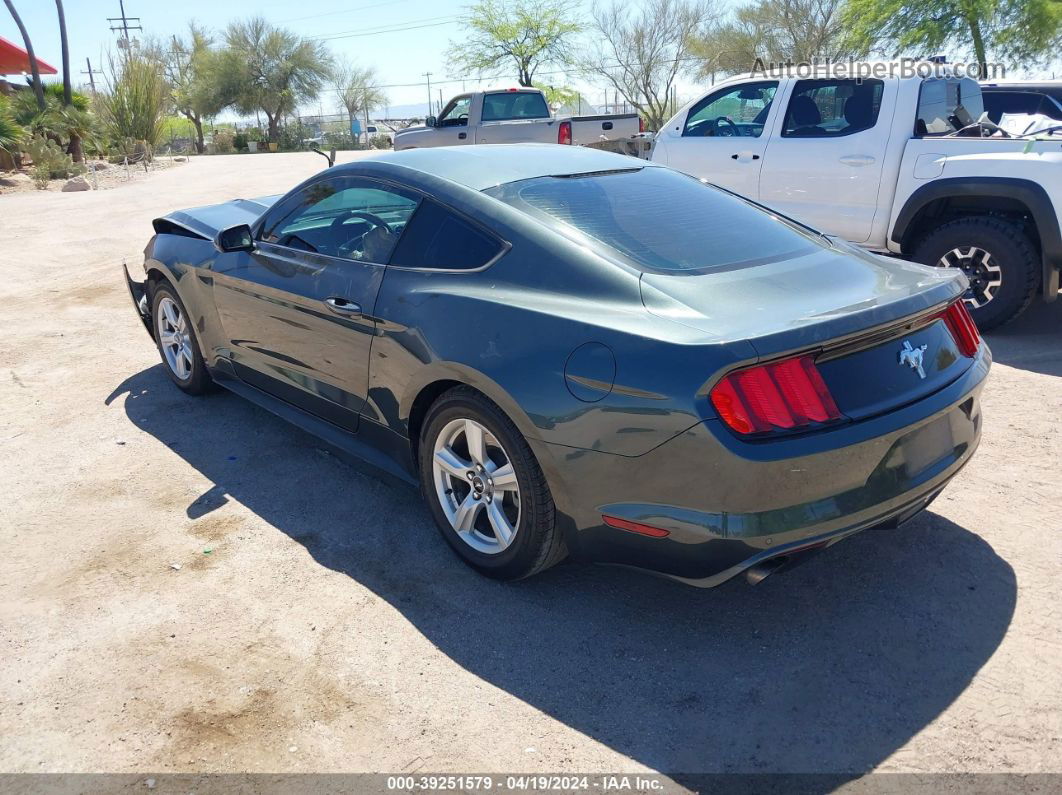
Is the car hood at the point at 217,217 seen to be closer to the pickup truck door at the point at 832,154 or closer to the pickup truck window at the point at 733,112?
the pickup truck door at the point at 832,154

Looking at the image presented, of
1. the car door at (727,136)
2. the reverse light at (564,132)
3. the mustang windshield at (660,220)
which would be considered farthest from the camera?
the reverse light at (564,132)

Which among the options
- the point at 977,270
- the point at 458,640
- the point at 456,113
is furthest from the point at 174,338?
the point at 456,113

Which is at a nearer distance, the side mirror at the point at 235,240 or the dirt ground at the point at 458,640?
the dirt ground at the point at 458,640

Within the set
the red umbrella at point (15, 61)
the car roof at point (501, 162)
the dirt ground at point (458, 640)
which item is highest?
the red umbrella at point (15, 61)

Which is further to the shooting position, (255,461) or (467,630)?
(255,461)

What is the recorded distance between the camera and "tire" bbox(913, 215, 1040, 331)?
6.12 m

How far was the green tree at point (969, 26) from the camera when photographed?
23.1m

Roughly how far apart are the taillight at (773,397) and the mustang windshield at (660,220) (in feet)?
2.19

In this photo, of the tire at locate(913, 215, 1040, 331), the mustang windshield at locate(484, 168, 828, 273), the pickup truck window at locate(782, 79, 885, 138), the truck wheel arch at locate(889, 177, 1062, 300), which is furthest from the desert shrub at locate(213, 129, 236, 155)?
the mustang windshield at locate(484, 168, 828, 273)

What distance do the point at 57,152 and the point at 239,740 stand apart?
2407 cm

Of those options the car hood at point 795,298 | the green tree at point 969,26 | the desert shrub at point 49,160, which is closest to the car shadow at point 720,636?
the car hood at point 795,298

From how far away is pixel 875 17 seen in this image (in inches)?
963

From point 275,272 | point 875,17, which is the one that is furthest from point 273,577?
point 875,17

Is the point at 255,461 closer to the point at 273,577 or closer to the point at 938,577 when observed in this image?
the point at 273,577
